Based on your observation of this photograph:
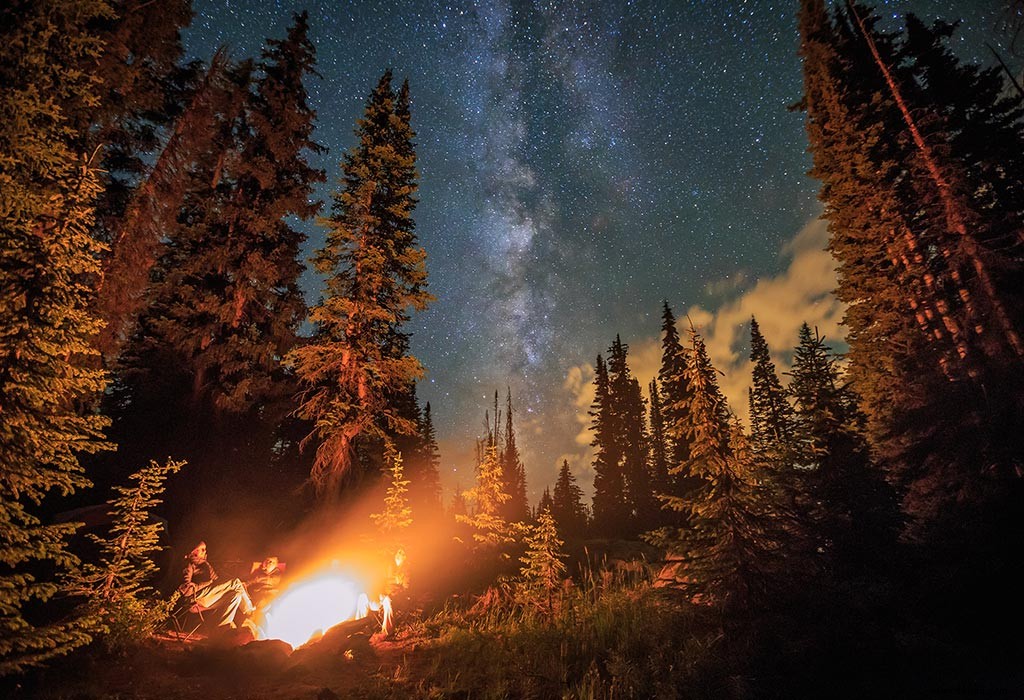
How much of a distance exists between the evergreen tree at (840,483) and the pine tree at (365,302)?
37.4 ft

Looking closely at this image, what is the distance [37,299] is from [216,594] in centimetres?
736

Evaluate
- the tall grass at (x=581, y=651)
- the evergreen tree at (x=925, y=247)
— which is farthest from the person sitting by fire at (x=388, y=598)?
the evergreen tree at (x=925, y=247)

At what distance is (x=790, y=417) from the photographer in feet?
27.4

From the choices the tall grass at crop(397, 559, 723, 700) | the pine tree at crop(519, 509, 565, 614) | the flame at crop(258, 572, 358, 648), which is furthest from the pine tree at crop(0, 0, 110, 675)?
the pine tree at crop(519, 509, 565, 614)

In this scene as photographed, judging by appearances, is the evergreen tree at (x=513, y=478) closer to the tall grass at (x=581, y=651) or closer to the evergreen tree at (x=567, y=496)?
the evergreen tree at (x=567, y=496)

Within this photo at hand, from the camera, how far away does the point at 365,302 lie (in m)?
14.9

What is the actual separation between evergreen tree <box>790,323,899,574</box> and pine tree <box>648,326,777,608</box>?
2.20 m

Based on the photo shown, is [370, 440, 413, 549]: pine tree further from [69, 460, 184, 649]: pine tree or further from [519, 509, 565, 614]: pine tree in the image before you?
[69, 460, 184, 649]: pine tree

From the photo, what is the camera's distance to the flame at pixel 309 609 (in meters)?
9.77

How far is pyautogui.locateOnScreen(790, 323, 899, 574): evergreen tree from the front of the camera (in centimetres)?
740

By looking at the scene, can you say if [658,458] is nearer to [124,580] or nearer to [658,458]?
[658,458]

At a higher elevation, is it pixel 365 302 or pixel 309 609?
pixel 365 302

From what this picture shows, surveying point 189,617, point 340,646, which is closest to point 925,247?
point 340,646

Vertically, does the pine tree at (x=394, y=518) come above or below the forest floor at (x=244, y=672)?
above
